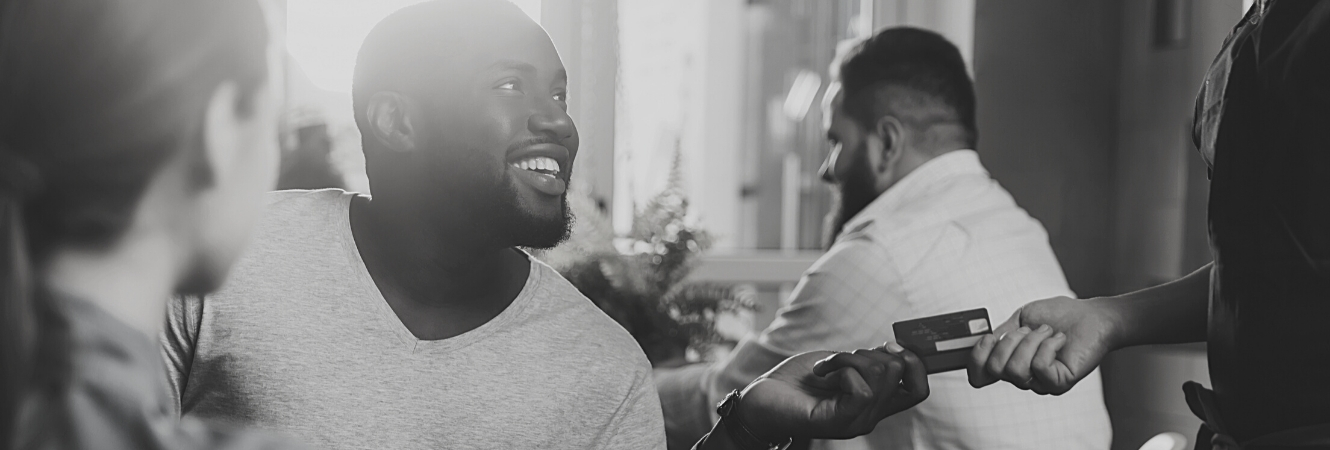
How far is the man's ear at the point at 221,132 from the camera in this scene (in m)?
0.40

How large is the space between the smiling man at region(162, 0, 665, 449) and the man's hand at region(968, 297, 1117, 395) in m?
0.36

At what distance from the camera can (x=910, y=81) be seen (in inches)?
75.4

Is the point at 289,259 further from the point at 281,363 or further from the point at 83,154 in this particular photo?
the point at 83,154

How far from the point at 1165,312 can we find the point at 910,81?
3.10 ft

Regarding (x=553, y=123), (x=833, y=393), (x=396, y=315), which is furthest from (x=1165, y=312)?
(x=396, y=315)

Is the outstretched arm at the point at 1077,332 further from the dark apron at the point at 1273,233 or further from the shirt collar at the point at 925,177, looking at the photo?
the shirt collar at the point at 925,177

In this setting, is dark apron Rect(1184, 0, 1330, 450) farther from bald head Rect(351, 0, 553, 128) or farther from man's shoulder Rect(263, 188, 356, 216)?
man's shoulder Rect(263, 188, 356, 216)

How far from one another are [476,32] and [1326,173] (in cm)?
75

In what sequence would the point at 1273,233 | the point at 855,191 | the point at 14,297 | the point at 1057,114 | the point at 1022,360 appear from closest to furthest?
the point at 14,297 < the point at 1273,233 < the point at 1022,360 < the point at 855,191 < the point at 1057,114

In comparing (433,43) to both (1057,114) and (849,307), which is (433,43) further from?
(1057,114)

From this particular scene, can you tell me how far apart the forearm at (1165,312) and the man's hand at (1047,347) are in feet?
0.05

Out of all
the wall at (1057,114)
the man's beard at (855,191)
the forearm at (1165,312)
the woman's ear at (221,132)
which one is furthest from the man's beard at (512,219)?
the wall at (1057,114)

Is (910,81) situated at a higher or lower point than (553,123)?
lower

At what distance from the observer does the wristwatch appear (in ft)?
3.71
